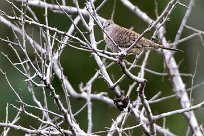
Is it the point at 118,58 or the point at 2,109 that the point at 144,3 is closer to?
the point at 2,109

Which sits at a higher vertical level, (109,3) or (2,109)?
(109,3)

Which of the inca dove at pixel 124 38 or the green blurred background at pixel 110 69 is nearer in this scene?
the inca dove at pixel 124 38

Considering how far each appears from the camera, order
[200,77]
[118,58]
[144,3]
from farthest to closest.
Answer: [144,3] → [200,77] → [118,58]

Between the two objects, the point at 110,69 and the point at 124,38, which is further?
the point at 110,69

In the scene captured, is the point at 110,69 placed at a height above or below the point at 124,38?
below

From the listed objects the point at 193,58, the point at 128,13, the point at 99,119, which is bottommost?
the point at 99,119

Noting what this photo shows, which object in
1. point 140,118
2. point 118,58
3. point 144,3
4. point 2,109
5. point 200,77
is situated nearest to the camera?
point 118,58

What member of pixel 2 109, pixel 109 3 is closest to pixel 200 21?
pixel 109 3

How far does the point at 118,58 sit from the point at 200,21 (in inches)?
383

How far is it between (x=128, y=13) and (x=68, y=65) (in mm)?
1787

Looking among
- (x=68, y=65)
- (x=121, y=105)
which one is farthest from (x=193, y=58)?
(x=121, y=105)

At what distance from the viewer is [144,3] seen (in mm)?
16156

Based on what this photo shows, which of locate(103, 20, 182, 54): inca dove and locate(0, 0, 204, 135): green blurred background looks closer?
locate(103, 20, 182, 54): inca dove

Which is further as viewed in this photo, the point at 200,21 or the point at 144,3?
the point at 144,3
